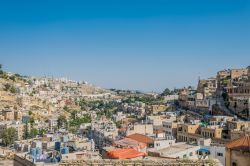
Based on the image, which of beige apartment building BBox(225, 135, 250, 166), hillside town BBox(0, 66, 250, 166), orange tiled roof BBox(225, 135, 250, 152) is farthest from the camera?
hillside town BBox(0, 66, 250, 166)

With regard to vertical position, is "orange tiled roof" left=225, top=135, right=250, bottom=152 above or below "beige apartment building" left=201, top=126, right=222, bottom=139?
above

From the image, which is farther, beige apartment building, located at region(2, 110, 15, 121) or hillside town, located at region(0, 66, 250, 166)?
beige apartment building, located at region(2, 110, 15, 121)

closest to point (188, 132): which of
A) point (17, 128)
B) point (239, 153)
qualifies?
point (239, 153)

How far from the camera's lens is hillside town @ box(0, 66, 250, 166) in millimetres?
17547

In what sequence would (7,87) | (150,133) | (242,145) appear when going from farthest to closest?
(7,87), (150,133), (242,145)

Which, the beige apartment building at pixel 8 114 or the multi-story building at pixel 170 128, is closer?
the multi-story building at pixel 170 128

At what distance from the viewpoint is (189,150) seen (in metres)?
25.6

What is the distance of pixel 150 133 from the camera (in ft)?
153

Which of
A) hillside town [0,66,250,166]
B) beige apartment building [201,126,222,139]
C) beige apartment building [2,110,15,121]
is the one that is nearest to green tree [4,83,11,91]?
hillside town [0,66,250,166]

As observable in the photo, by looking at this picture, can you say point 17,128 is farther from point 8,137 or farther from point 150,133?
point 150,133

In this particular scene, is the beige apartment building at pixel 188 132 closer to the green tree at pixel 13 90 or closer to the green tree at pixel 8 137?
the green tree at pixel 8 137

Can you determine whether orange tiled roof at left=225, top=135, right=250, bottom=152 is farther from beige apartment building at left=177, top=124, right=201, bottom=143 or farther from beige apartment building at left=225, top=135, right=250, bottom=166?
beige apartment building at left=177, top=124, right=201, bottom=143

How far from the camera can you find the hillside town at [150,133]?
57.6ft

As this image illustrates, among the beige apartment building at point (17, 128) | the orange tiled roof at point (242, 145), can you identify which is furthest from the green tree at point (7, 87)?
the orange tiled roof at point (242, 145)
